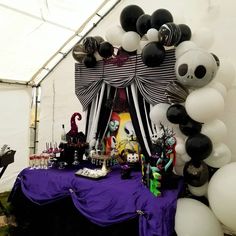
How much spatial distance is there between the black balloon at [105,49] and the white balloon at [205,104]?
1174mm

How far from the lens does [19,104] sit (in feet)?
14.1

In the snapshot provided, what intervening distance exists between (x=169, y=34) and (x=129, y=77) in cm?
73

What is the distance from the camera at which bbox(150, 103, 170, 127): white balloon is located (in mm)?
2350

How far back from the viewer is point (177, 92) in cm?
223

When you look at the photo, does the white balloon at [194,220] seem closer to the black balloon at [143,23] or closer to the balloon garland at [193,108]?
the balloon garland at [193,108]

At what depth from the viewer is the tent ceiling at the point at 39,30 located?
330cm

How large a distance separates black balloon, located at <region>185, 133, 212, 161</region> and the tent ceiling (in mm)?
2510

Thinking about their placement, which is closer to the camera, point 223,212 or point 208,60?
point 223,212

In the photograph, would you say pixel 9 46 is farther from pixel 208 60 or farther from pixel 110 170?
pixel 208 60

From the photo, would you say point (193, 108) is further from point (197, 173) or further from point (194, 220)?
point (194, 220)

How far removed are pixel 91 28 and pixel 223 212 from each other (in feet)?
10.5

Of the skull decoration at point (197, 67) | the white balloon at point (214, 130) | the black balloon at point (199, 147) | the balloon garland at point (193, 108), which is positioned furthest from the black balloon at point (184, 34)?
the black balloon at point (199, 147)

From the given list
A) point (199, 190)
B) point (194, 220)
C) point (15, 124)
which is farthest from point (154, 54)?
point (15, 124)

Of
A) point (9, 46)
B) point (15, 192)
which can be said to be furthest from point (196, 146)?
point (9, 46)
